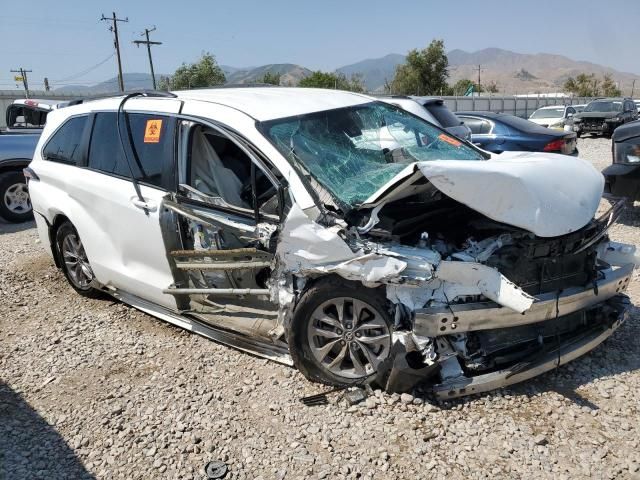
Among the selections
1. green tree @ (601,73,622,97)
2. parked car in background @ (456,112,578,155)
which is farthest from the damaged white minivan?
green tree @ (601,73,622,97)

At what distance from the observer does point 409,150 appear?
3951 mm

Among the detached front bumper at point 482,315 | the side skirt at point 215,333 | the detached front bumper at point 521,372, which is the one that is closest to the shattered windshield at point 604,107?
the detached front bumper at point 521,372

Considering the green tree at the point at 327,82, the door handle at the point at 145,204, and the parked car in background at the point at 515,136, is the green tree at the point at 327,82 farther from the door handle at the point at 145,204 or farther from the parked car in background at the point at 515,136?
the door handle at the point at 145,204

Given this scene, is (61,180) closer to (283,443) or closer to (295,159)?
(295,159)

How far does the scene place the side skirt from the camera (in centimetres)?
357

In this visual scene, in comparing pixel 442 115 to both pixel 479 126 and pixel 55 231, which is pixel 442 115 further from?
pixel 55 231

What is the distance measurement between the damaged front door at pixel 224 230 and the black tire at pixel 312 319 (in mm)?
340

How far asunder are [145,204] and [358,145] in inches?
63.9

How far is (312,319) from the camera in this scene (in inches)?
129

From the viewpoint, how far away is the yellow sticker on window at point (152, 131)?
3995mm

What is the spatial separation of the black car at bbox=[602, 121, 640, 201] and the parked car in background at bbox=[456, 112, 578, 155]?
2389 millimetres

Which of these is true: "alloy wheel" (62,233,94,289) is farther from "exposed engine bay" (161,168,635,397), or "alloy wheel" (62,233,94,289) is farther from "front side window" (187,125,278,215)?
"exposed engine bay" (161,168,635,397)

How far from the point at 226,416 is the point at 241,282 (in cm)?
92

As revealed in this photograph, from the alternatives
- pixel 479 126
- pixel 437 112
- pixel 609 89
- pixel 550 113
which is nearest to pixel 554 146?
pixel 479 126
